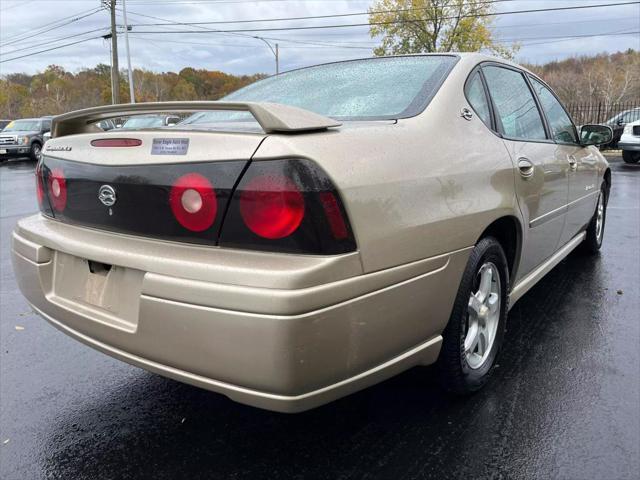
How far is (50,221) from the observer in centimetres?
240

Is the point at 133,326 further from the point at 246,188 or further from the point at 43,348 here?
the point at 43,348

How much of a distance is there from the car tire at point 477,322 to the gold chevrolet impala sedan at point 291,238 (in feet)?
0.03

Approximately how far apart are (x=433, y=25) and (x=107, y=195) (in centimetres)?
3802

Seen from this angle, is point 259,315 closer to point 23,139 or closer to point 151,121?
point 151,121

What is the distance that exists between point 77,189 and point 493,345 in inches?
80.4

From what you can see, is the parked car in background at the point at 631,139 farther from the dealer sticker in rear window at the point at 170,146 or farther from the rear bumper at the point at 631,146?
the dealer sticker in rear window at the point at 170,146

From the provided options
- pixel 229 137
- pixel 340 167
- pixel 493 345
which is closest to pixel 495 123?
pixel 493 345

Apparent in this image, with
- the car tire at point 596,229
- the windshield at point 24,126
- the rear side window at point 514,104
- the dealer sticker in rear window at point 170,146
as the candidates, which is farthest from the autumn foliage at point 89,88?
the dealer sticker in rear window at point 170,146

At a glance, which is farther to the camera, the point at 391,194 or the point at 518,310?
the point at 518,310

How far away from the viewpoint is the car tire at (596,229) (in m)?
4.90

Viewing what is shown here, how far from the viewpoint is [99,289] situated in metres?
2.01

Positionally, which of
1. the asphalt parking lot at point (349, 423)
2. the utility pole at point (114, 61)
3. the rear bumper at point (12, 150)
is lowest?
the asphalt parking lot at point (349, 423)

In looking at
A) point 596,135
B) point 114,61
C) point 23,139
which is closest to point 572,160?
point 596,135

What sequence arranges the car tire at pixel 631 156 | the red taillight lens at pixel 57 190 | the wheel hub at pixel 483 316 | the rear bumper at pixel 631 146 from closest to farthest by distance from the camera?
the red taillight lens at pixel 57 190
the wheel hub at pixel 483 316
the rear bumper at pixel 631 146
the car tire at pixel 631 156
